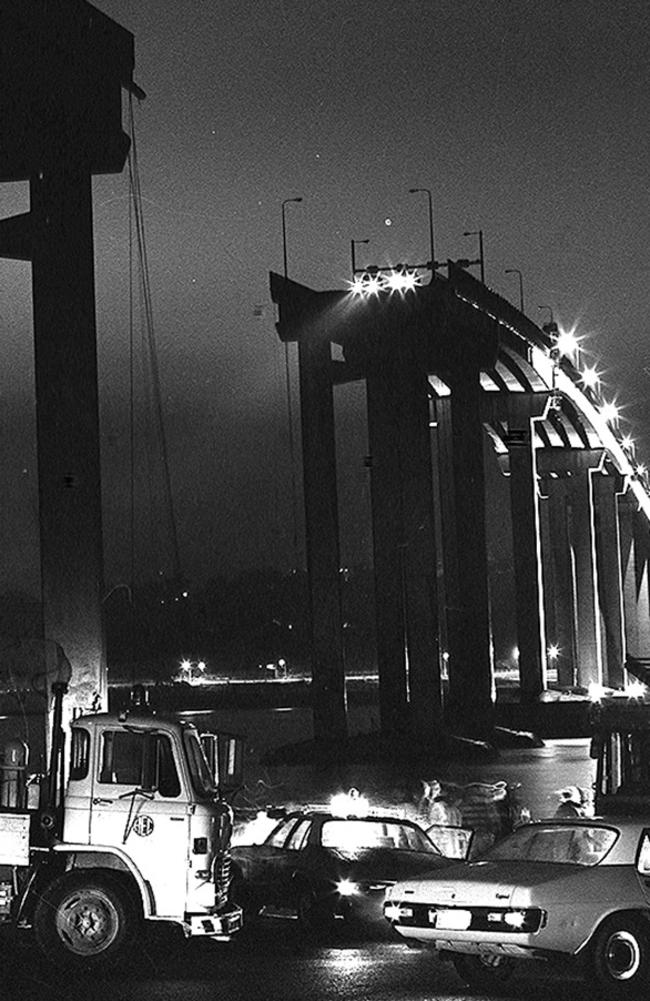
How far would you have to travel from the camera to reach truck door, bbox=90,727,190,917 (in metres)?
16.3

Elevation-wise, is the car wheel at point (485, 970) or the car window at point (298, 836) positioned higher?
the car window at point (298, 836)

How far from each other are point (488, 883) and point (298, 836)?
5.82 metres

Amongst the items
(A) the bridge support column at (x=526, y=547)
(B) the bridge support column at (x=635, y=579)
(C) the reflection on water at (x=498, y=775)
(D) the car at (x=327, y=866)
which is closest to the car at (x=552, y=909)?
(D) the car at (x=327, y=866)

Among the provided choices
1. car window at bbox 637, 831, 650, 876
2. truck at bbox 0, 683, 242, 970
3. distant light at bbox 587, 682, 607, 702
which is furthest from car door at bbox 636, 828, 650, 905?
distant light at bbox 587, 682, 607, 702

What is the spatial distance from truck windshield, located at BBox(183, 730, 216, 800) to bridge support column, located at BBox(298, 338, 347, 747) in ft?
176

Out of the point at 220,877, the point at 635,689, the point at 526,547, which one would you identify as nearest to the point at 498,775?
the point at 526,547

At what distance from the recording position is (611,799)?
21.5m

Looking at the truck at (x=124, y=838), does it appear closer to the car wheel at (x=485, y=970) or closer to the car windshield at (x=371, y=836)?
the car wheel at (x=485, y=970)

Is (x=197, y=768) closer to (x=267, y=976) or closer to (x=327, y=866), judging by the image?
(x=267, y=976)

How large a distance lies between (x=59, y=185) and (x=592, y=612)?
87301 mm

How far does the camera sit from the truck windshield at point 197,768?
1631 cm

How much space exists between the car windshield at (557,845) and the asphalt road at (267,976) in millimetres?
993

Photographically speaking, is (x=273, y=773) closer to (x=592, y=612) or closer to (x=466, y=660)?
(x=466, y=660)

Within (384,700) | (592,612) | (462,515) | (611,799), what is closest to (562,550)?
(592,612)
